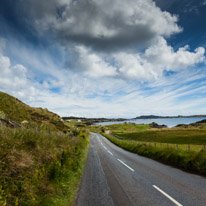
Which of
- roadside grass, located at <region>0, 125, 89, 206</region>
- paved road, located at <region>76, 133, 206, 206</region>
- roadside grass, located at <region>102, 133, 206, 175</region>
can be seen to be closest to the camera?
roadside grass, located at <region>0, 125, 89, 206</region>

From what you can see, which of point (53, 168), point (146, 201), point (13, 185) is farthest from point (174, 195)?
point (13, 185)

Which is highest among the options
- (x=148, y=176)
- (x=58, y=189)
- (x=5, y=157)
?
(x=5, y=157)

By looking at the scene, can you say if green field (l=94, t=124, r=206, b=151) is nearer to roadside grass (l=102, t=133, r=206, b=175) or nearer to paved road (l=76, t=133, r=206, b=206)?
roadside grass (l=102, t=133, r=206, b=175)

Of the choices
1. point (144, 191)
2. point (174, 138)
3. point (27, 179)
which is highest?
point (27, 179)

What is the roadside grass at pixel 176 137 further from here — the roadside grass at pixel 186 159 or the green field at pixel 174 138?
the roadside grass at pixel 186 159

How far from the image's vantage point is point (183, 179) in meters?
7.71

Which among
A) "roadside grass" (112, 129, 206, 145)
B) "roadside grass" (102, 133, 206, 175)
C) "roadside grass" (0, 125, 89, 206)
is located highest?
"roadside grass" (0, 125, 89, 206)

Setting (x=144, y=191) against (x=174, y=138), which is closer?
(x=144, y=191)

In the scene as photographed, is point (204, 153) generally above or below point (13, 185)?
below

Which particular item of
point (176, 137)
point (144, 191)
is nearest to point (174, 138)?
point (176, 137)

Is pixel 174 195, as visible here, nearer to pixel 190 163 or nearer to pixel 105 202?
pixel 105 202

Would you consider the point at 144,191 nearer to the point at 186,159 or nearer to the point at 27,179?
the point at 27,179

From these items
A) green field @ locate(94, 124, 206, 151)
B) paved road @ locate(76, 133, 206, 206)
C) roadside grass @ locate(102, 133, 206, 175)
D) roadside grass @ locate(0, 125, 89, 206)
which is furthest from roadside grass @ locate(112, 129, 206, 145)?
roadside grass @ locate(0, 125, 89, 206)

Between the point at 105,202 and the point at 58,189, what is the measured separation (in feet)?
6.23
